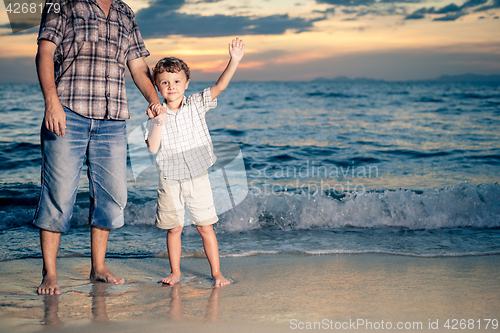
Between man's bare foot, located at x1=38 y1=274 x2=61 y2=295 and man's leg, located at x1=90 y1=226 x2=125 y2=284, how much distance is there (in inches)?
11.8

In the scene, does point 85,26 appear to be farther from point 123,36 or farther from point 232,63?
point 232,63

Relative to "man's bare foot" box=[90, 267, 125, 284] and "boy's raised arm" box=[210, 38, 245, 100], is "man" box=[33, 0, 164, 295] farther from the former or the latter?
"boy's raised arm" box=[210, 38, 245, 100]

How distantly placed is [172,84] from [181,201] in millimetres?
800

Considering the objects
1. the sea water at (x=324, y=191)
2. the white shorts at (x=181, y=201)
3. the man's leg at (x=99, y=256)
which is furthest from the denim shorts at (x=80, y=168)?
the sea water at (x=324, y=191)

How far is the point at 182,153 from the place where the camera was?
2732 mm

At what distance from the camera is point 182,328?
2.13 m

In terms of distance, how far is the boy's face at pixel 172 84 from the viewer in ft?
8.77

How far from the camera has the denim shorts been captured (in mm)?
2473

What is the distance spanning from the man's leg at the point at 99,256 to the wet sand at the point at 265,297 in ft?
0.23

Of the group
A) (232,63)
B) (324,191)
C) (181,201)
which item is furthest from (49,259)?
(324,191)

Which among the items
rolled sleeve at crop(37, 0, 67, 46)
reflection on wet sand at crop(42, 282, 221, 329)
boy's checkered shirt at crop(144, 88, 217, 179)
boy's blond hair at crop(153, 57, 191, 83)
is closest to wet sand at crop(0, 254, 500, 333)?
reflection on wet sand at crop(42, 282, 221, 329)

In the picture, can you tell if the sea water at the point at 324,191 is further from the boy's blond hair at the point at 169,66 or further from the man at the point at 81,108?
the boy's blond hair at the point at 169,66

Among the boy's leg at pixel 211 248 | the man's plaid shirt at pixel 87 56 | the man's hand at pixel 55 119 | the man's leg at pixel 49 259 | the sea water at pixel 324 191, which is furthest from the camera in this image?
the sea water at pixel 324 191

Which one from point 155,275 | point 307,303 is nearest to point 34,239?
point 155,275
